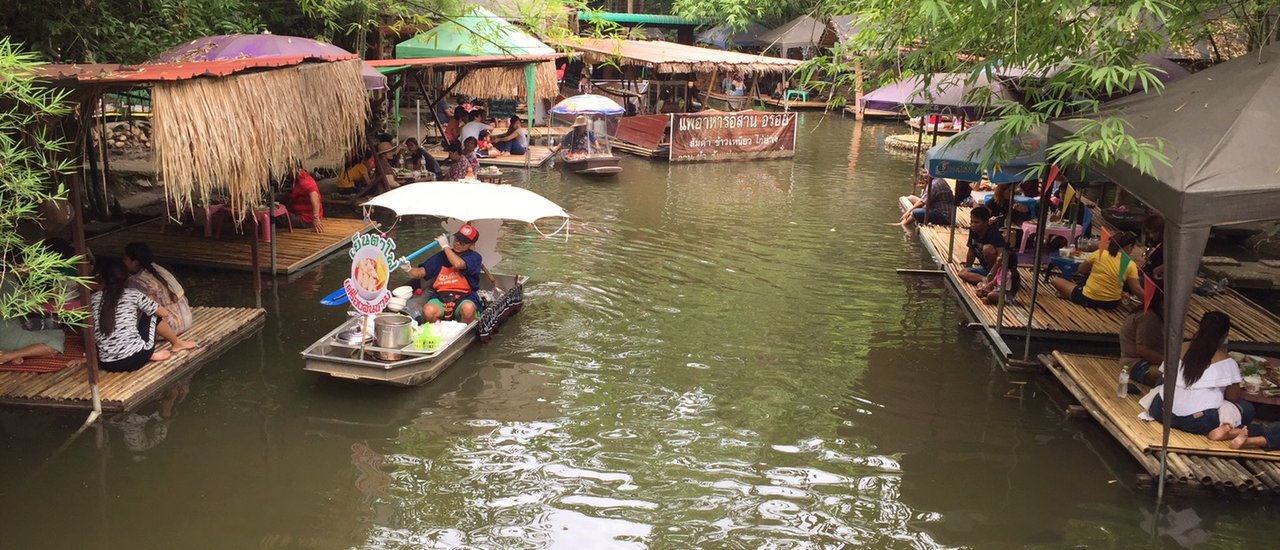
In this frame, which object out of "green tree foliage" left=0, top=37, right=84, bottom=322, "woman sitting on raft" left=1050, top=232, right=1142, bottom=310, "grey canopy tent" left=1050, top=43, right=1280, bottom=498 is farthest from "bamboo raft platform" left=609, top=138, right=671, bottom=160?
"green tree foliage" left=0, top=37, right=84, bottom=322

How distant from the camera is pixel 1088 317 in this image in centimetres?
1013

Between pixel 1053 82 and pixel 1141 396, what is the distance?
265cm

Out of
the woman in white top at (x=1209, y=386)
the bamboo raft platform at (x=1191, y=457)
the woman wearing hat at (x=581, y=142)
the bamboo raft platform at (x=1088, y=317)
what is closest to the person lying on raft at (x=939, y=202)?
the bamboo raft platform at (x=1088, y=317)

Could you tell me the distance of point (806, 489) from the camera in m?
6.99

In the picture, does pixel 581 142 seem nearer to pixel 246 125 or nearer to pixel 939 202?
pixel 939 202

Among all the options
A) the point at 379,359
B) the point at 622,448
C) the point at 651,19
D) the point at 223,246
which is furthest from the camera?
the point at 651,19

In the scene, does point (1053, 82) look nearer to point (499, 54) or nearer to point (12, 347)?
point (12, 347)

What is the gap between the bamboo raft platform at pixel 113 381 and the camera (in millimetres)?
7609

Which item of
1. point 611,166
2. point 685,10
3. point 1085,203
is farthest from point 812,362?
point 685,10

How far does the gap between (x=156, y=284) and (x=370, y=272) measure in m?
2.08

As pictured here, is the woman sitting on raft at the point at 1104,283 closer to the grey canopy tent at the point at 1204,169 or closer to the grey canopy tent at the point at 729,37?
the grey canopy tent at the point at 1204,169

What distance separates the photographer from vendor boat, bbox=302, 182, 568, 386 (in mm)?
8086

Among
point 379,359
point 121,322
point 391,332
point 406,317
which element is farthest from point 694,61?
point 121,322

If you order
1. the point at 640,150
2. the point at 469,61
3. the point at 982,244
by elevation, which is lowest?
the point at 982,244
